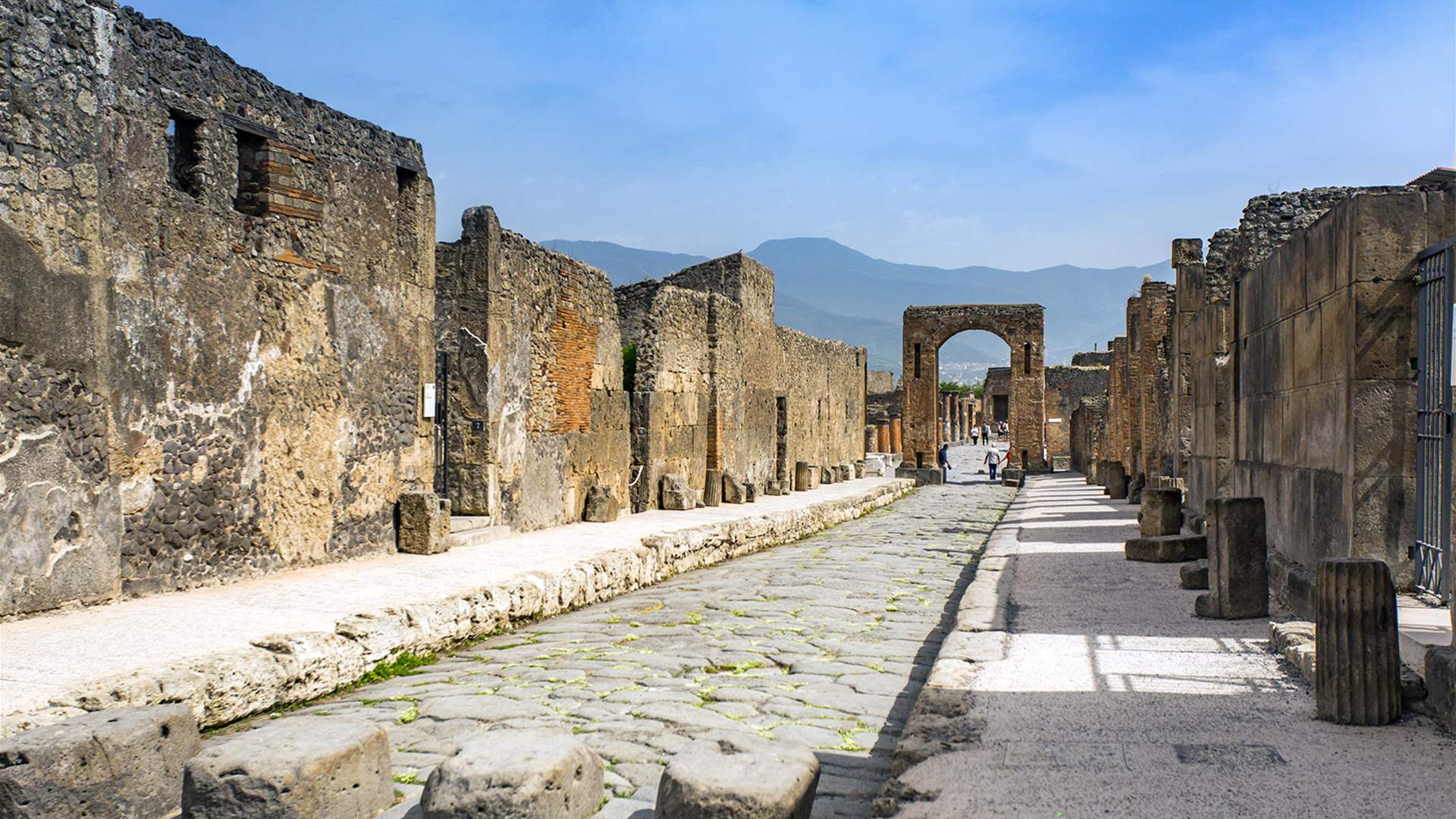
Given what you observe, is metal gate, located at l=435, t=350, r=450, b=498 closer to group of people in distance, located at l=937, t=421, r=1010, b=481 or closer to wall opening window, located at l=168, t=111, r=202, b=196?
wall opening window, located at l=168, t=111, r=202, b=196

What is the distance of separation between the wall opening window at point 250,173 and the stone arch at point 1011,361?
27.9 meters

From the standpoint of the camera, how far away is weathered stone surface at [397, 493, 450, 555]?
9391 millimetres

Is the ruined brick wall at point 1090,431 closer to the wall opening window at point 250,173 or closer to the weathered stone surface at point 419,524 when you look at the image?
the weathered stone surface at point 419,524

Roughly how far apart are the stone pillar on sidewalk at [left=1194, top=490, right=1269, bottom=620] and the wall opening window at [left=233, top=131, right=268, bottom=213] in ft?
20.9

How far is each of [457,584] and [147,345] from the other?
228 cm

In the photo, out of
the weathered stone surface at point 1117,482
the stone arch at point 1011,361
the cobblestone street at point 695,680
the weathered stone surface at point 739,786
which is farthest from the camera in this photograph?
the stone arch at point 1011,361

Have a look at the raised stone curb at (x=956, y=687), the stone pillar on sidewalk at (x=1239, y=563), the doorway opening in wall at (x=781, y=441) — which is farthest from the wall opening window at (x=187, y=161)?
the doorway opening in wall at (x=781, y=441)

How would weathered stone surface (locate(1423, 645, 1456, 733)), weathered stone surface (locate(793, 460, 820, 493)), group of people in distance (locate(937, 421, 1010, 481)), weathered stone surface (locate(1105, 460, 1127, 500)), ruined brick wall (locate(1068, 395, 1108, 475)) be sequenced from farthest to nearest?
group of people in distance (locate(937, 421, 1010, 481)) < ruined brick wall (locate(1068, 395, 1108, 475)) < weathered stone surface (locate(793, 460, 820, 493)) < weathered stone surface (locate(1105, 460, 1127, 500)) < weathered stone surface (locate(1423, 645, 1456, 733))

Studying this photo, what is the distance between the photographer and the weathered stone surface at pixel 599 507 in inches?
501

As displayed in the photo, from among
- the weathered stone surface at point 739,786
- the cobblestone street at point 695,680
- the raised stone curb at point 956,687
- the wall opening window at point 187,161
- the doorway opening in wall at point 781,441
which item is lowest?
the cobblestone street at point 695,680

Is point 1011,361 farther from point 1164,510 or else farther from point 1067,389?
point 1164,510

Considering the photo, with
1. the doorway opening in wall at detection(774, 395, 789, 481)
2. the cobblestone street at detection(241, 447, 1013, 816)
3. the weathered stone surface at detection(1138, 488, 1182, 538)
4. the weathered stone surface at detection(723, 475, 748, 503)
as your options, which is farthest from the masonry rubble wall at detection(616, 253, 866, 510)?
the weathered stone surface at detection(1138, 488, 1182, 538)

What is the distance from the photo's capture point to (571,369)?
41.2 ft

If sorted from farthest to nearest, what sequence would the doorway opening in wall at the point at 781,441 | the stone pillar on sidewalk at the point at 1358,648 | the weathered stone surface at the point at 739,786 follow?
the doorway opening in wall at the point at 781,441
the stone pillar on sidewalk at the point at 1358,648
the weathered stone surface at the point at 739,786
